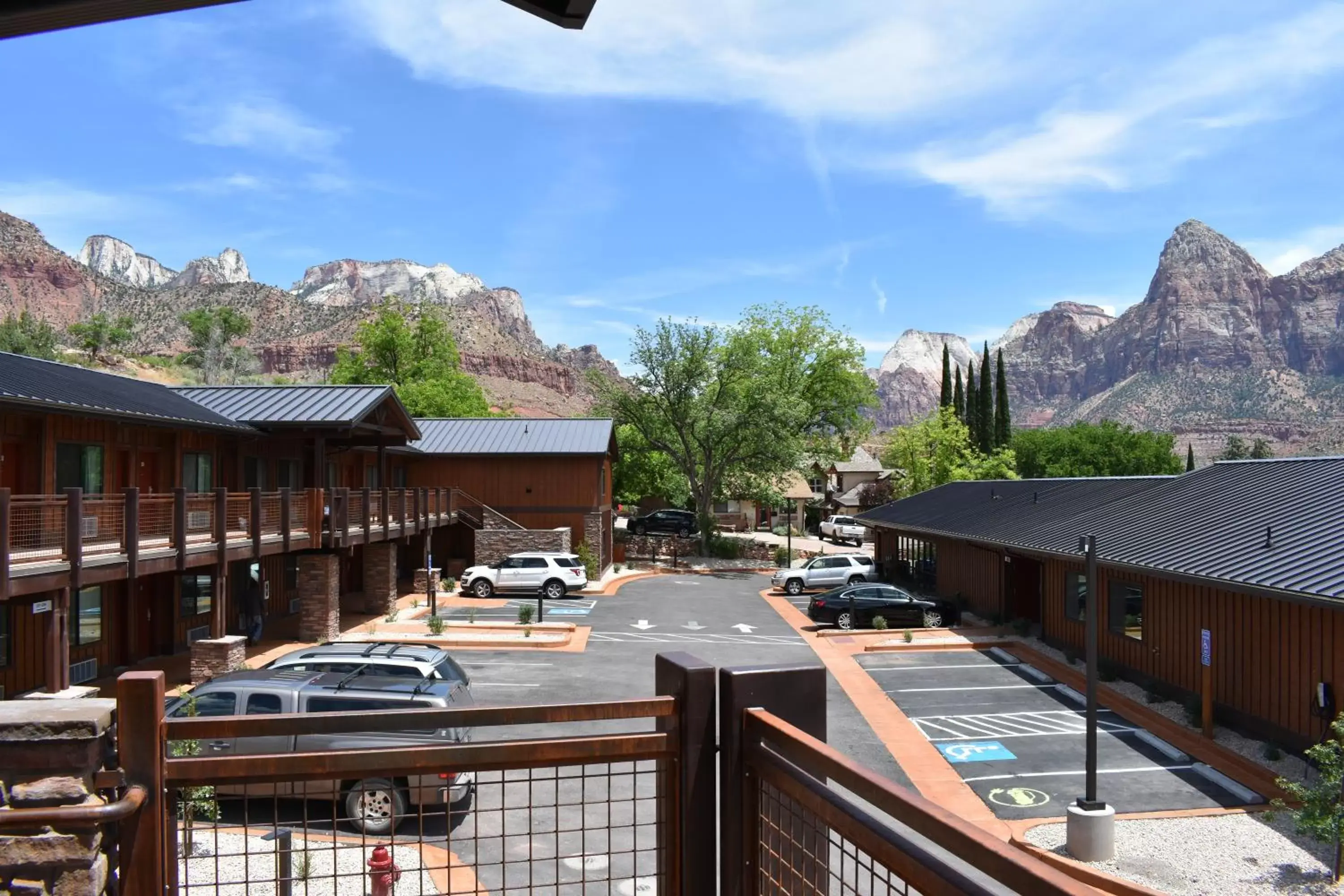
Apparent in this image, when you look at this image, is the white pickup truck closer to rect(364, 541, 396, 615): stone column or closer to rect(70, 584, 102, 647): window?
rect(364, 541, 396, 615): stone column

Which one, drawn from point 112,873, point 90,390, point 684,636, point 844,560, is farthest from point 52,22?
point 844,560

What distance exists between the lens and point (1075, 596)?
23.9m

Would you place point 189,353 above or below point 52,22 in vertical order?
above

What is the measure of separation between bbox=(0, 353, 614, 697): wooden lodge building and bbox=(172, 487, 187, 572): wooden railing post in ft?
0.12

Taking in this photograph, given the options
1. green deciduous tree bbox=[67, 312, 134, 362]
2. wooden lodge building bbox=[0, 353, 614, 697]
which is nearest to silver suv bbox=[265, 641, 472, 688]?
wooden lodge building bbox=[0, 353, 614, 697]

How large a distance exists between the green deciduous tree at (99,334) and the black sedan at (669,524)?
55427mm

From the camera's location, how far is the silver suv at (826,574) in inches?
1503

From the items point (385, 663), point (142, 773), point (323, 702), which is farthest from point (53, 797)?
point (385, 663)

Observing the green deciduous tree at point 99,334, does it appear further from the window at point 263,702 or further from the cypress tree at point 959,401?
the window at point 263,702

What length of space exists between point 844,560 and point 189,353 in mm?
81488

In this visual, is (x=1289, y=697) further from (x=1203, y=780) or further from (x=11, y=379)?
(x=11, y=379)

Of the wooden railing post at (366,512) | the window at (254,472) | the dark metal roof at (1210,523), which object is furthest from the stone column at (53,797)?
the window at (254,472)

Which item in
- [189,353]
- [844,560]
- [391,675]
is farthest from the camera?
[189,353]

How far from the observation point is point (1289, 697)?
15305mm
